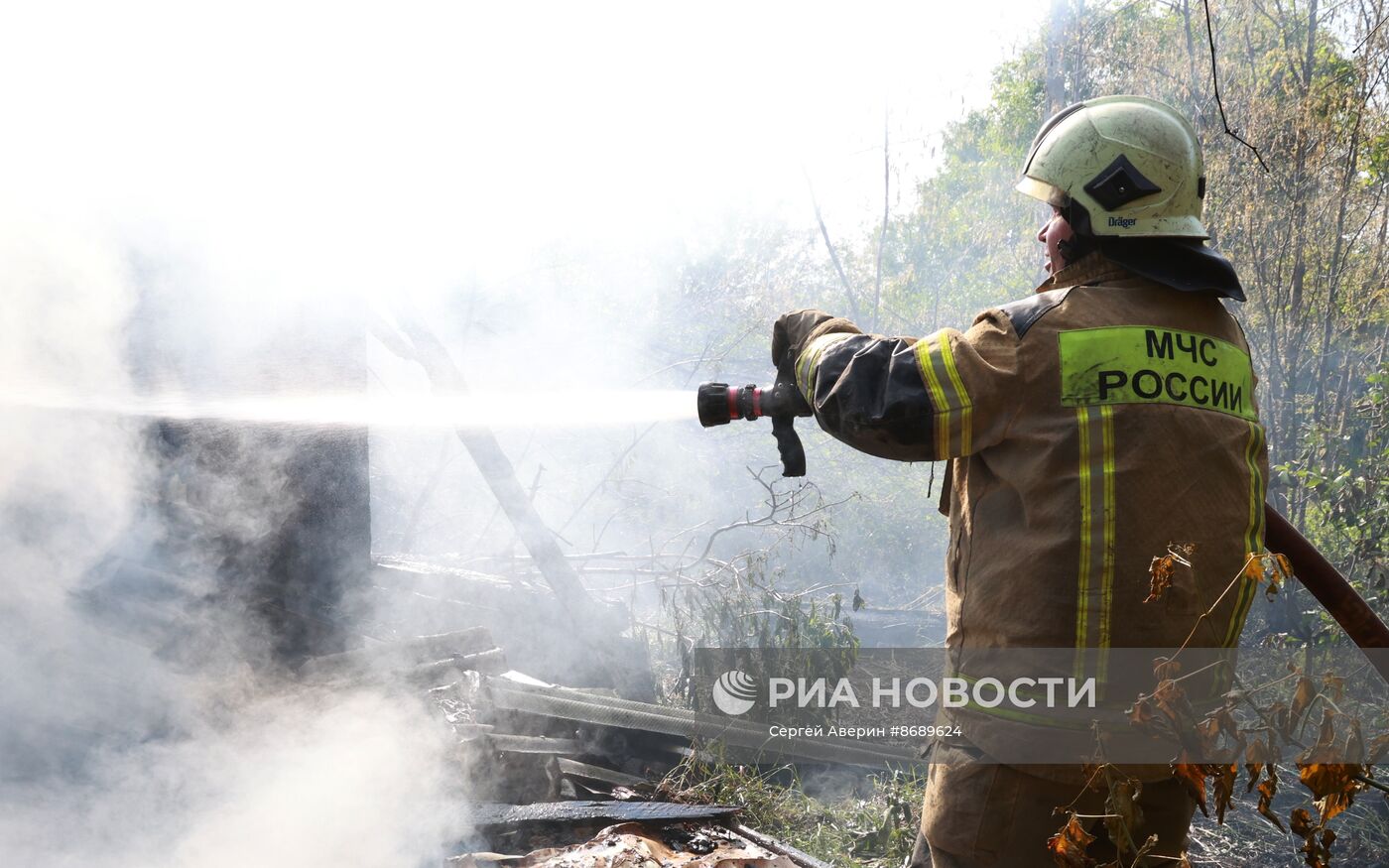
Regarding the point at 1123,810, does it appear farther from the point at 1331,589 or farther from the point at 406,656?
the point at 406,656

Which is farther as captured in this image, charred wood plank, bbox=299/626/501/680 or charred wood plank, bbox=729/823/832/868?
charred wood plank, bbox=299/626/501/680

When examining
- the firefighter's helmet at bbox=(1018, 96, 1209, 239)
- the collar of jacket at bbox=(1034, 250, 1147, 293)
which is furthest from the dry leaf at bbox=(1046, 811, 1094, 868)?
the firefighter's helmet at bbox=(1018, 96, 1209, 239)

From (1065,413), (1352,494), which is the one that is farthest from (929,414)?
(1352,494)

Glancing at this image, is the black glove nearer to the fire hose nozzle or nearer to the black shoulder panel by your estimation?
the fire hose nozzle

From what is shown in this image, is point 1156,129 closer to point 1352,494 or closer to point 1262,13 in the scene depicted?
point 1352,494

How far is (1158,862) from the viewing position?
2.07 meters

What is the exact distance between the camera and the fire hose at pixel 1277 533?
2.00 m

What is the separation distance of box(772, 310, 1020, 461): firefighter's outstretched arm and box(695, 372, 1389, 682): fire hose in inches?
10.5

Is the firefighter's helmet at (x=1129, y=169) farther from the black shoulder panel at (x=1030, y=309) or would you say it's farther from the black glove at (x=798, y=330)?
the black glove at (x=798, y=330)

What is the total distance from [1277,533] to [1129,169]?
2.97 ft

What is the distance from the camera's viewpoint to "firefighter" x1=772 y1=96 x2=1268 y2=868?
1757 millimetres

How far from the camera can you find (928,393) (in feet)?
5.74

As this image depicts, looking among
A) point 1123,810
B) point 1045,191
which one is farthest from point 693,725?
point 1123,810

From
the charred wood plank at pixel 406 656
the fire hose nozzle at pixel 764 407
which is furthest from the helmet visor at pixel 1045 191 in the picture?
the charred wood plank at pixel 406 656
